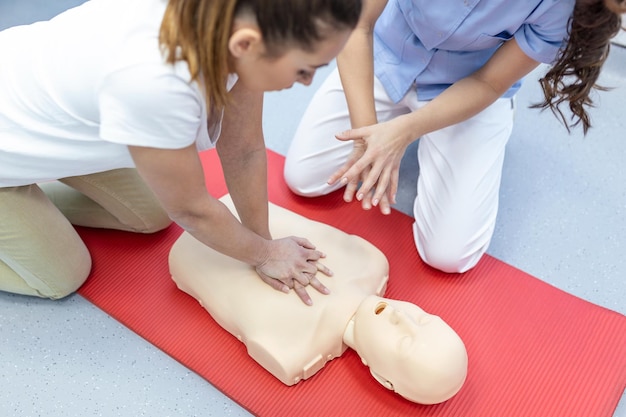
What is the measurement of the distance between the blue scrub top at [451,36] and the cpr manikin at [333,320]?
16.1 inches

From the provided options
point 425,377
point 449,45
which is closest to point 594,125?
point 449,45

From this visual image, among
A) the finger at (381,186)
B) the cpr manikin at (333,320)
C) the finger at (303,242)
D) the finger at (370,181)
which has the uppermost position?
the finger at (370,181)

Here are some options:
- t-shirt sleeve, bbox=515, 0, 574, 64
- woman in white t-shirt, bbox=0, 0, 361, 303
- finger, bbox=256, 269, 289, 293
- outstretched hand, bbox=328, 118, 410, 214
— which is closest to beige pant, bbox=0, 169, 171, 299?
woman in white t-shirt, bbox=0, 0, 361, 303

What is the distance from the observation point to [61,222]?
4.07 ft

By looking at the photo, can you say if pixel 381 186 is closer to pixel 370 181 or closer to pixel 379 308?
pixel 370 181

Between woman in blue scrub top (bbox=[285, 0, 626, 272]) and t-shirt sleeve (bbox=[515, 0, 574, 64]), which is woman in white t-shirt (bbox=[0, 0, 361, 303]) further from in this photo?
t-shirt sleeve (bbox=[515, 0, 574, 64])

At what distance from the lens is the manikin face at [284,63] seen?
73 centimetres

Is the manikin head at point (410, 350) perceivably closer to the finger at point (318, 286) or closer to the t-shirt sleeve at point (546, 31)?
the finger at point (318, 286)

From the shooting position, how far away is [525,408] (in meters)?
1.13

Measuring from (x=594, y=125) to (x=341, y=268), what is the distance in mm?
1031

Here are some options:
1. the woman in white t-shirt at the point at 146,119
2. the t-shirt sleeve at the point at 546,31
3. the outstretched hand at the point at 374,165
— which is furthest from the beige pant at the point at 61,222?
the t-shirt sleeve at the point at 546,31

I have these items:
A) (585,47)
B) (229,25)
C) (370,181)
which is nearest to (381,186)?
(370,181)

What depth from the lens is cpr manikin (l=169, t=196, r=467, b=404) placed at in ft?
3.39

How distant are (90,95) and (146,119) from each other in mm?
152
